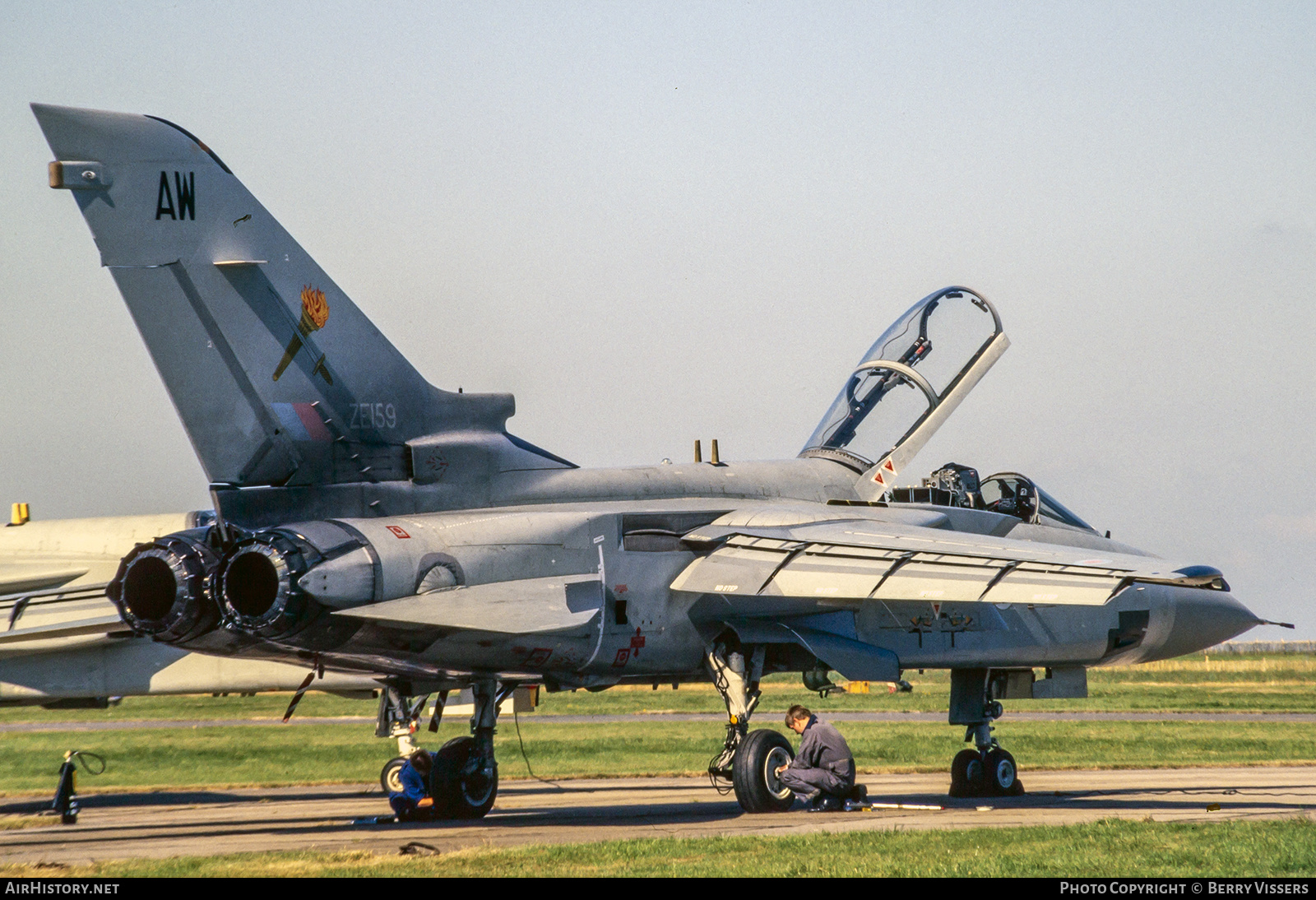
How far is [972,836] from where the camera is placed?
35.8ft

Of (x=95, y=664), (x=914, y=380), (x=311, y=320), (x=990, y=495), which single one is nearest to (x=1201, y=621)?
(x=990, y=495)

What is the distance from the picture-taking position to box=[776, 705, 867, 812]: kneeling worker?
13828 millimetres

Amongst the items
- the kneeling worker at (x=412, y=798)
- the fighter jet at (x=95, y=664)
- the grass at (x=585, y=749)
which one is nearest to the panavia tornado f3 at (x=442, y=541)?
the kneeling worker at (x=412, y=798)

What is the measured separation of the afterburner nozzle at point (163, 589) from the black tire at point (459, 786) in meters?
3.22

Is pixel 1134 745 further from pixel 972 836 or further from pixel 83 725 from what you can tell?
pixel 83 725

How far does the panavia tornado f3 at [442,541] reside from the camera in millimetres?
11742

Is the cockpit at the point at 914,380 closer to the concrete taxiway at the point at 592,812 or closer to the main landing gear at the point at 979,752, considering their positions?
the main landing gear at the point at 979,752

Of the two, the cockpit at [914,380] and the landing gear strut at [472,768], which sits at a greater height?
the cockpit at [914,380]

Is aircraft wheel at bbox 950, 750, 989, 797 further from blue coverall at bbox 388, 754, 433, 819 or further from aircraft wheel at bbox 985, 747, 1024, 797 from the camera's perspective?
blue coverall at bbox 388, 754, 433, 819

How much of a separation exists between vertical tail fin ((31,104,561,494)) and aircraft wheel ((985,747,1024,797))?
8039mm

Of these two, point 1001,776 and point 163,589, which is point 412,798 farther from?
point 1001,776

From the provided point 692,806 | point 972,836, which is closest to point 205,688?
point 692,806

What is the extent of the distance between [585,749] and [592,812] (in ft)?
34.8

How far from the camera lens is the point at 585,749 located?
2603 cm
